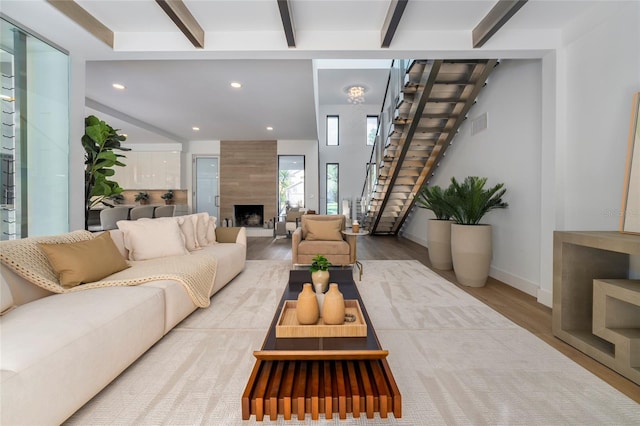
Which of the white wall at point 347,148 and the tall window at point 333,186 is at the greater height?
the white wall at point 347,148

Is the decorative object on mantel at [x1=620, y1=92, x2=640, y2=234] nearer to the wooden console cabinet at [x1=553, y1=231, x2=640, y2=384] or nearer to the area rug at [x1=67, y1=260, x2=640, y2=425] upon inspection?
the wooden console cabinet at [x1=553, y1=231, x2=640, y2=384]

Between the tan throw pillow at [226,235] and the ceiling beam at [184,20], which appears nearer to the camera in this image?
the ceiling beam at [184,20]

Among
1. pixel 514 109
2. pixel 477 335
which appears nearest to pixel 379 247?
pixel 514 109

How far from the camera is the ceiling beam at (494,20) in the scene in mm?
2395

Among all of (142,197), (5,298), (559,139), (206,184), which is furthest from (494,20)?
(142,197)

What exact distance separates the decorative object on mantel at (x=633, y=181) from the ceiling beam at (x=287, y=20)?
2869 millimetres

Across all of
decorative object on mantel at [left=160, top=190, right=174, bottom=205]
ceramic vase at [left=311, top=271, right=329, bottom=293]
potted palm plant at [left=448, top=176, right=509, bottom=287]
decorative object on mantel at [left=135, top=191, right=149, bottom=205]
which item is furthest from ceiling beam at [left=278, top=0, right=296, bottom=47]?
decorative object on mantel at [left=135, top=191, right=149, bottom=205]

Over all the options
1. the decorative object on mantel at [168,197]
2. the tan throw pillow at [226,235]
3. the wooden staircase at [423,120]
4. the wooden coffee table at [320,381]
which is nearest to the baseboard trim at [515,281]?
the wooden staircase at [423,120]

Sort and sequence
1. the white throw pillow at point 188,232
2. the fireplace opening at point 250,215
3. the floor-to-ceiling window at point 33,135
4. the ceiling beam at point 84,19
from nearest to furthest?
the ceiling beam at point 84,19 < the floor-to-ceiling window at point 33,135 < the white throw pillow at point 188,232 < the fireplace opening at point 250,215

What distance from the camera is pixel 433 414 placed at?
134cm

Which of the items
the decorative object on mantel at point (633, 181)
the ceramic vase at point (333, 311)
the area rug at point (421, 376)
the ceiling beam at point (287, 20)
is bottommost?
the area rug at point (421, 376)

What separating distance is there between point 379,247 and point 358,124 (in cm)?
650

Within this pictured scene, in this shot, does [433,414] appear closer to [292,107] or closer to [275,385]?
[275,385]

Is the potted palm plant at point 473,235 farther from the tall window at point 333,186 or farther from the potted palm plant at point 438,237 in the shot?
the tall window at point 333,186
